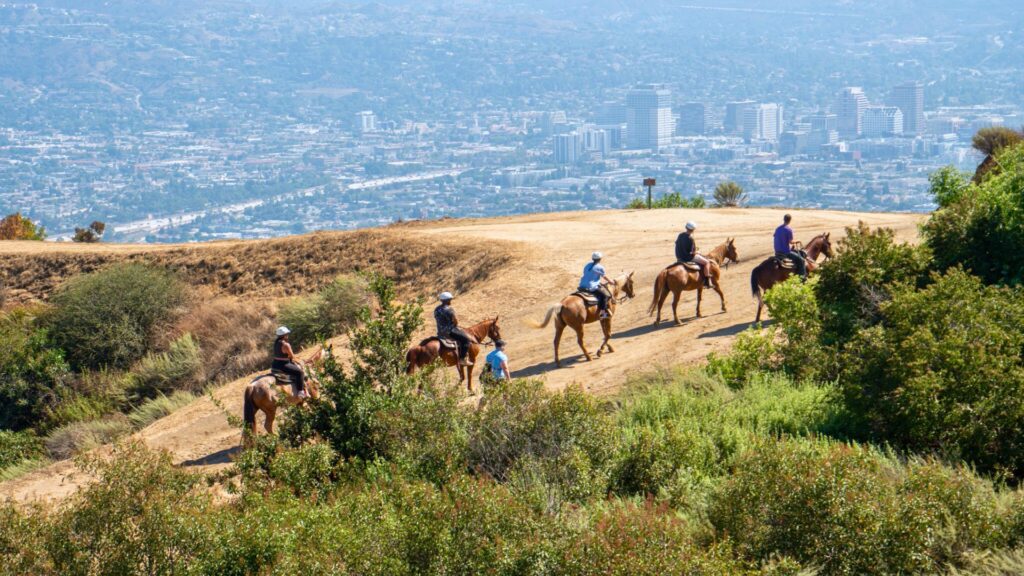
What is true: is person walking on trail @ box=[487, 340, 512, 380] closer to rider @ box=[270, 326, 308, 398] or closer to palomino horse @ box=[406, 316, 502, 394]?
palomino horse @ box=[406, 316, 502, 394]

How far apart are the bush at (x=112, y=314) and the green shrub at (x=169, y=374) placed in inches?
101

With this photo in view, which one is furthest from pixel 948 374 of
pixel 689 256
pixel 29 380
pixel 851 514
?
pixel 29 380

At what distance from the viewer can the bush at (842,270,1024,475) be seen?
16297 mm

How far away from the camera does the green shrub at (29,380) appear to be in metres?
34.0

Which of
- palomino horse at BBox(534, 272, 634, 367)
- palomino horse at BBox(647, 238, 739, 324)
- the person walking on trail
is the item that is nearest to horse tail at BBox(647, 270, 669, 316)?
palomino horse at BBox(647, 238, 739, 324)

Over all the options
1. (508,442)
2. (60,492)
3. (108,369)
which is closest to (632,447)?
(508,442)

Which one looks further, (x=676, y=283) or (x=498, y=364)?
(x=676, y=283)

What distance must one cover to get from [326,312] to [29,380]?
29.4 feet

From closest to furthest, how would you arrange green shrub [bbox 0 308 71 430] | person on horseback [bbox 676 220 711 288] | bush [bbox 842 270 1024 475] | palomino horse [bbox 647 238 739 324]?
bush [bbox 842 270 1024 475] → palomino horse [bbox 647 238 739 324] → person on horseback [bbox 676 220 711 288] → green shrub [bbox 0 308 71 430]

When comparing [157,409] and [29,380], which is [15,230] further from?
[157,409]

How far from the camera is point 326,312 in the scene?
33.6 meters

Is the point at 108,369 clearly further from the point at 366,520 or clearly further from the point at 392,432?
the point at 366,520

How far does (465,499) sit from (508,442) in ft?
11.1

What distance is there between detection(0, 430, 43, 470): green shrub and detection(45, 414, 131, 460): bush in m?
0.67
